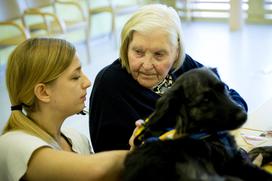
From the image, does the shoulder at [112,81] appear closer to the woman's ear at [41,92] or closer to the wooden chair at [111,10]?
the woman's ear at [41,92]

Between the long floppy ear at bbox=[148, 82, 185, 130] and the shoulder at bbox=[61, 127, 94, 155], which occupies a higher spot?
the long floppy ear at bbox=[148, 82, 185, 130]

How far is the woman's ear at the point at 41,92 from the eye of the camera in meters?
1.29

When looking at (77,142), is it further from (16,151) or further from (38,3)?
(38,3)

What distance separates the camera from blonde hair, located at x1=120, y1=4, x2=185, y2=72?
1.53 m

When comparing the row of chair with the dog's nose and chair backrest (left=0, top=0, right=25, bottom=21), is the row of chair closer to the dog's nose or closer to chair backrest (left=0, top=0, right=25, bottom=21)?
chair backrest (left=0, top=0, right=25, bottom=21)

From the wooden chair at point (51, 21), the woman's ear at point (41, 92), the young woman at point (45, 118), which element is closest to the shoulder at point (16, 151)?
the young woman at point (45, 118)

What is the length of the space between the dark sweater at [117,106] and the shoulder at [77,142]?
0.24 ft

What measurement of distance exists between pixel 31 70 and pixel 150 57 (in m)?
0.49

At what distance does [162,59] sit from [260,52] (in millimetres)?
3584

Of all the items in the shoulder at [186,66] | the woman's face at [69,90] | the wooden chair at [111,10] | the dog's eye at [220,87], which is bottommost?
the wooden chair at [111,10]

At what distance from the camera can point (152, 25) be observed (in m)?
1.53

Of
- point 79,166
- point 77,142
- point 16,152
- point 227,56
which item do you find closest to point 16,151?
point 16,152

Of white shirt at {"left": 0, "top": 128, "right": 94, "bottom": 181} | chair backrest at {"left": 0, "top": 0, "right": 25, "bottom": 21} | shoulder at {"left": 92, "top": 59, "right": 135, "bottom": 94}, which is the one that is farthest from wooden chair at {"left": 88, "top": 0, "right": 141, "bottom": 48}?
white shirt at {"left": 0, "top": 128, "right": 94, "bottom": 181}

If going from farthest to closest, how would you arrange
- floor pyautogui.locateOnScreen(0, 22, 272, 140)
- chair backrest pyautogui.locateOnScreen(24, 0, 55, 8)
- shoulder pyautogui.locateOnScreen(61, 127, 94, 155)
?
chair backrest pyautogui.locateOnScreen(24, 0, 55, 8) → floor pyautogui.locateOnScreen(0, 22, 272, 140) → shoulder pyautogui.locateOnScreen(61, 127, 94, 155)
